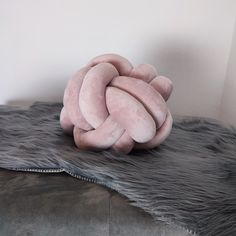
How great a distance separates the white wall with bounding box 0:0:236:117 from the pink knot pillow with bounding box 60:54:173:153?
477 mm

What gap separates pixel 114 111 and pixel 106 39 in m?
0.58

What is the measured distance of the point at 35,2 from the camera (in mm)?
1139

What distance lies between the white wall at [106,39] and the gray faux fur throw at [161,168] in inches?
14.9

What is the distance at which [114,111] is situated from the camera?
68cm

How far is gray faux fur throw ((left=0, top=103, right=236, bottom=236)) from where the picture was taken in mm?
541

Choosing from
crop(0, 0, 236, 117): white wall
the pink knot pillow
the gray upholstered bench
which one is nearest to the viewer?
the gray upholstered bench

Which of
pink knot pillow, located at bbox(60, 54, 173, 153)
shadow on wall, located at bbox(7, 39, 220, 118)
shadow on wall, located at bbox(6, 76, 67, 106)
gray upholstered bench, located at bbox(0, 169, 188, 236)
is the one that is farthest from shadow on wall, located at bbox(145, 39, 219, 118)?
gray upholstered bench, located at bbox(0, 169, 188, 236)

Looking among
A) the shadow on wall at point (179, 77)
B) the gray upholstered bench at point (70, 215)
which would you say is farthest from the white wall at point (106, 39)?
the gray upholstered bench at point (70, 215)

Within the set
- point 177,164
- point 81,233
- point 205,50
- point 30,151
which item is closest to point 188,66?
point 205,50

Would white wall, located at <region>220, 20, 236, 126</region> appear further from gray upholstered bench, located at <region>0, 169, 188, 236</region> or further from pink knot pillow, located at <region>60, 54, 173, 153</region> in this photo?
gray upholstered bench, located at <region>0, 169, 188, 236</region>

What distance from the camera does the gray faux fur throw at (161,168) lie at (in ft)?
1.77

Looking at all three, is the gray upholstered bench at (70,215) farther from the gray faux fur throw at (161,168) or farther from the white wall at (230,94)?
the white wall at (230,94)

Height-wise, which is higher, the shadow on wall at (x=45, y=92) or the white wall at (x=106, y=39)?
the white wall at (x=106, y=39)

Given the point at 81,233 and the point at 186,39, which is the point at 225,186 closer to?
the point at 81,233
